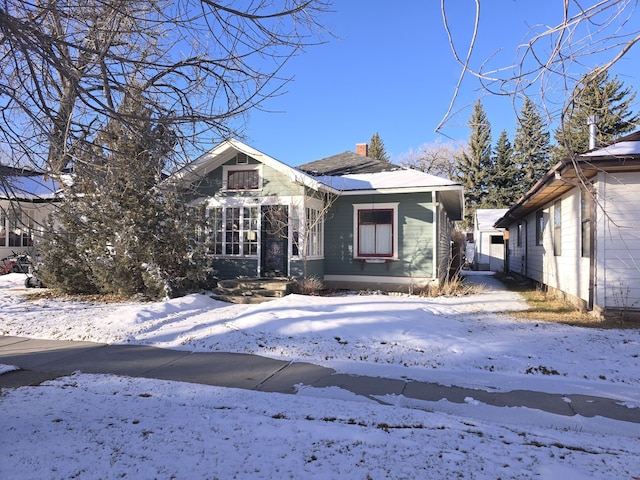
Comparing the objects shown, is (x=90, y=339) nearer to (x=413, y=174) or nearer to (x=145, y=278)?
(x=145, y=278)

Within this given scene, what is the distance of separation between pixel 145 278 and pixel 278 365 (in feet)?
20.2

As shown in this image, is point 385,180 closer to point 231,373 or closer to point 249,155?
point 249,155

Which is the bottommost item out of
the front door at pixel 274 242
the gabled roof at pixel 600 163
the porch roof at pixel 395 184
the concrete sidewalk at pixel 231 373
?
the concrete sidewalk at pixel 231 373

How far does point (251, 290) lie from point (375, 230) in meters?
4.69

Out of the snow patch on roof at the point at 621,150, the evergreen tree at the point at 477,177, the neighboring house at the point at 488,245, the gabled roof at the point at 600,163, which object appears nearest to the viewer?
the gabled roof at the point at 600,163

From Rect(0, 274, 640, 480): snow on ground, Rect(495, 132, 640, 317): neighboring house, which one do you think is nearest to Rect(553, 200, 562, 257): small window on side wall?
Rect(495, 132, 640, 317): neighboring house

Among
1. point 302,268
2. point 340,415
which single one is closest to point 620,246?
point 340,415

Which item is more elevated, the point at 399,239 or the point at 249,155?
the point at 249,155

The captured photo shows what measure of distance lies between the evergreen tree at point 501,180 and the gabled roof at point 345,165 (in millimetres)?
29037

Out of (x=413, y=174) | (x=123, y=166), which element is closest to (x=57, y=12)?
(x=123, y=166)

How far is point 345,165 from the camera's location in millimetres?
16641

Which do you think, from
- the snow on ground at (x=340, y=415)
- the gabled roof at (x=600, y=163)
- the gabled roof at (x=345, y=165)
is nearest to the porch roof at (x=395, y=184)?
the gabled roof at (x=345, y=165)

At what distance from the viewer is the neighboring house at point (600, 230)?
26.0ft

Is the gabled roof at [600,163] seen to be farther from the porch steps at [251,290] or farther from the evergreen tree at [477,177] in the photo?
the evergreen tree at [477,177]
